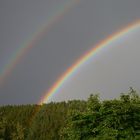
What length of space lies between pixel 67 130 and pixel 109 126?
2.40 metres

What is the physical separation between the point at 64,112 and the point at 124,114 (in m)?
39.5

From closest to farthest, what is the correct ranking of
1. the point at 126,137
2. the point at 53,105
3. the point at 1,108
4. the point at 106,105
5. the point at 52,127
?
the point at 126,137 < the point at 106,105 < the point at 52,127 < the point at 53,105 < the point at 1,108

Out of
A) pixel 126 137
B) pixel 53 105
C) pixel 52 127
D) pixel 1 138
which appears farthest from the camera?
pixel 53 105

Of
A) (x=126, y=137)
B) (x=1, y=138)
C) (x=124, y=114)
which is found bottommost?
(x=126, y=137)

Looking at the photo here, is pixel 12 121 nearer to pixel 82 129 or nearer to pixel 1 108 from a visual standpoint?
pixel 1 108

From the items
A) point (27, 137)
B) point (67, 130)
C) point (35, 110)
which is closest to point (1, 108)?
point (35, 110)

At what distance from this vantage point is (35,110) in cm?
5950

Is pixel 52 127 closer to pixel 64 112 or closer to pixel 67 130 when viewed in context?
pixel 64 112

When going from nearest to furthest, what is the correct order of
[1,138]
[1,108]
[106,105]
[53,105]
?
[106,105] < [1,138] < [53,105] < [1,108]

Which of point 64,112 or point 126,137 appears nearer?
point 126,137

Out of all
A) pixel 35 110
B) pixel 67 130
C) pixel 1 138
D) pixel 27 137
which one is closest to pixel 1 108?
pixel 35 110

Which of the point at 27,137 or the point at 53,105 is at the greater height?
the point at 53,105

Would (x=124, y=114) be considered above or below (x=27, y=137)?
below

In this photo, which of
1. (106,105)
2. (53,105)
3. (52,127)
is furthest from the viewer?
(53,105)
